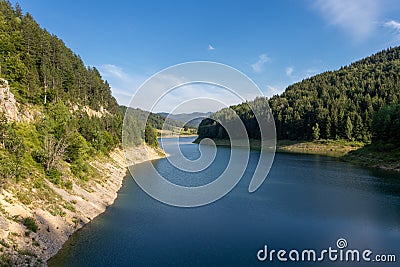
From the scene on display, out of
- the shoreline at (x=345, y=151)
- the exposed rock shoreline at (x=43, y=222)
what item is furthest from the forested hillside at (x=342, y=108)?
the exposed rock shoreline at (x=43, y=222)

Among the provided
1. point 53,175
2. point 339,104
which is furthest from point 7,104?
point 339,104

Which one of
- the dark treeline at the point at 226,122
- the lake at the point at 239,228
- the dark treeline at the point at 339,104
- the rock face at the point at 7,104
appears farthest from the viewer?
the dark treeline at the point at 226,122

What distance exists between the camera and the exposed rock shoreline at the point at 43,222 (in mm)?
16922

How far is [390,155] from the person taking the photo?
64.7 metres

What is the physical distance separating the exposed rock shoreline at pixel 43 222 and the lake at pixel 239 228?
86cm

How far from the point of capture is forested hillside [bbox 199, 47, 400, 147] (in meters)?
99.4

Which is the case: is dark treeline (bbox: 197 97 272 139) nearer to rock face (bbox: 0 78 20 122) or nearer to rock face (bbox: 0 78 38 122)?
rock face (bbox: 0 78 38 122)

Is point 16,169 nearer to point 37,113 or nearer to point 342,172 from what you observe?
point 37,113

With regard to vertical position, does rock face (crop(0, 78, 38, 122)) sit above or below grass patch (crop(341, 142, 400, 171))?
above

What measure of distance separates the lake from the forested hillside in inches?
1829

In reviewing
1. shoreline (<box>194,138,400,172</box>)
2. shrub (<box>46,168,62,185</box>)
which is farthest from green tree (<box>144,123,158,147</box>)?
shrub (<box>46,168,62,185</box>)

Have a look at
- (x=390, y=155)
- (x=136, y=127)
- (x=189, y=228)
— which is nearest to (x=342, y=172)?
(x=390, y=155)

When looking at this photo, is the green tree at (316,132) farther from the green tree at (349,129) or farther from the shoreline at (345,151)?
the green tree at (349,129)

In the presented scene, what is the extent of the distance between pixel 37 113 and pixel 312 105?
12627cm
